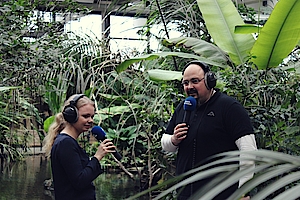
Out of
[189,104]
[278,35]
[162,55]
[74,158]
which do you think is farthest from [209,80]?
[162,55]

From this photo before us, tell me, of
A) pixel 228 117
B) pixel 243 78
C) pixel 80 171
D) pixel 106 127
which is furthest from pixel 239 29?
pixel 106 127

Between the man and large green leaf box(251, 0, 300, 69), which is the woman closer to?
the man

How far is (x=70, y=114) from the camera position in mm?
2746

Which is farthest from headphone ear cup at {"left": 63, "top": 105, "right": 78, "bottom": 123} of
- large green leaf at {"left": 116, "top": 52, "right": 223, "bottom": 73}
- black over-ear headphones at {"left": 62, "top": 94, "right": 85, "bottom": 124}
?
large green leaf at {"left": 116, "top": 52, "right": 223, "bottom": 73}

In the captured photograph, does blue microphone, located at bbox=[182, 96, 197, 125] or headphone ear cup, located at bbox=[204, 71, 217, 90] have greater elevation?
headphone ear cup, located at bbox=[204, 71, 217, 90]

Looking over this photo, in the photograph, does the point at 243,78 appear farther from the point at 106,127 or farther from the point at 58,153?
the point at 106,127

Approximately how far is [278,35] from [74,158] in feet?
5.73

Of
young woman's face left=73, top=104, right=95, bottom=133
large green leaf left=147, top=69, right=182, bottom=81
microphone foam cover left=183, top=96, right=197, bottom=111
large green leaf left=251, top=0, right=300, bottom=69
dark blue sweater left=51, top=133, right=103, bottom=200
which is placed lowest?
dark blue sweater left=51, top=133, right=103, bottom=200

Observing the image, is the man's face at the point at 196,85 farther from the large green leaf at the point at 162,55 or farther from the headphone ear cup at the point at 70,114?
the large green leaf at the point at 162,55

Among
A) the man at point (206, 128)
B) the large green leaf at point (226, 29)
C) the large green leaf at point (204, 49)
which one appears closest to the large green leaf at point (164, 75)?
the large green leaf at point (204, 49)

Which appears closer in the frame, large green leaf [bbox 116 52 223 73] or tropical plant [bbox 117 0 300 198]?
tropical plant [bbox 117 0 300 198]

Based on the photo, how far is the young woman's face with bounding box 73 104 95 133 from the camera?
9.14 feet

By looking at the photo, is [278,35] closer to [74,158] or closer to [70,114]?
[70,114]

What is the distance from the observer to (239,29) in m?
3.59
